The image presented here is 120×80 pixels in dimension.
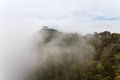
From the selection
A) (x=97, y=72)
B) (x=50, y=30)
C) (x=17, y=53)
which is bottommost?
(x=97, y=72)

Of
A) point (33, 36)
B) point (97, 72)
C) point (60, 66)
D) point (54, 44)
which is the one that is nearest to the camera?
point (97, 72)

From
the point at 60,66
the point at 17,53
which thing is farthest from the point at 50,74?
the point at 17,53

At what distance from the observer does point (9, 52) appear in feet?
207

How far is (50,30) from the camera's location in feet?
273

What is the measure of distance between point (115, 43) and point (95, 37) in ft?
35.8

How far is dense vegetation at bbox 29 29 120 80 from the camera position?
5347 cm

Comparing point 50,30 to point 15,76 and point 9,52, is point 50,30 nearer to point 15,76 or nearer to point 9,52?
point 9,52

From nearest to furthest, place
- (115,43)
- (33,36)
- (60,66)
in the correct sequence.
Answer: (60,66) → (115,43) → (33,36)

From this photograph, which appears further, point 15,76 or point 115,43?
point 115,43

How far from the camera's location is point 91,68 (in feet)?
183

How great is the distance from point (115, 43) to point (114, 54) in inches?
281

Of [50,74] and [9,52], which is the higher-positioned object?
[9,52]

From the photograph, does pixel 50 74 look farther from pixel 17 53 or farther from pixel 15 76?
pixel 17 53

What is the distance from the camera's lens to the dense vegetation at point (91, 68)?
5347cm
